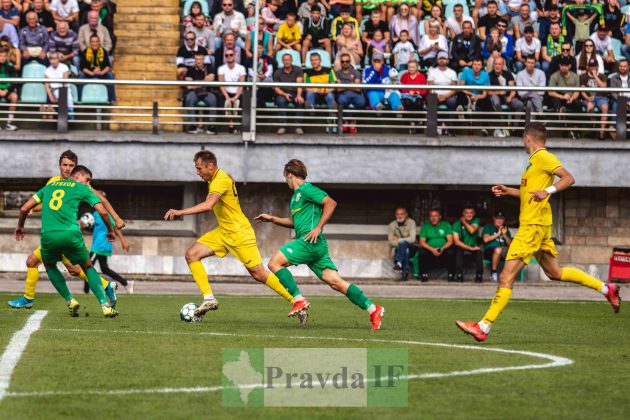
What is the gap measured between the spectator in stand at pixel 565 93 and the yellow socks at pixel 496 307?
13.4 meters

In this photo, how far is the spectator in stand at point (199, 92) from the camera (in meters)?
25.2

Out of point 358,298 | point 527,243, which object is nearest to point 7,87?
point 358,298

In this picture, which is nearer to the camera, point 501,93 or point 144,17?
point 501,93

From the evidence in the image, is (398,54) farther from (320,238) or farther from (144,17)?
(320,238)

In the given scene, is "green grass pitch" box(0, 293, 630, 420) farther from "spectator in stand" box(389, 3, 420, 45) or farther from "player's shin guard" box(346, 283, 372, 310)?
"spectator in stand" box(389, 3, 420, 45)

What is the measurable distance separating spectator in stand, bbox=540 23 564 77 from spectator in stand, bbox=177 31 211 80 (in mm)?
6493

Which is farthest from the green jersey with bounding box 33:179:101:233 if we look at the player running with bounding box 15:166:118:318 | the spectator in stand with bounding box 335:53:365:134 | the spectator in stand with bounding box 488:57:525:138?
the spectator in stand with bounding box 488:57:525:138

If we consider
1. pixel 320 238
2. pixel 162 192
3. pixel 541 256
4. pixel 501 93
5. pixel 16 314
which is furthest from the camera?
pixel 162 192

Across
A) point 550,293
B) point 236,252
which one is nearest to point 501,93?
point 550,293

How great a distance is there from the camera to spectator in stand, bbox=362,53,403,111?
Result: 2538 centimetres

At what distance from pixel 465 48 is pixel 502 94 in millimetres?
1356

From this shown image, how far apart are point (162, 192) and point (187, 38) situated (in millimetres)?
3259

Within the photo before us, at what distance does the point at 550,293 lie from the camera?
22766 millimetres

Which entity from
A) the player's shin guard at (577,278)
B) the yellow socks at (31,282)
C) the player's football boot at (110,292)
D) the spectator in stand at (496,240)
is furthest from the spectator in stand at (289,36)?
the player's shin guard at (577,278)
